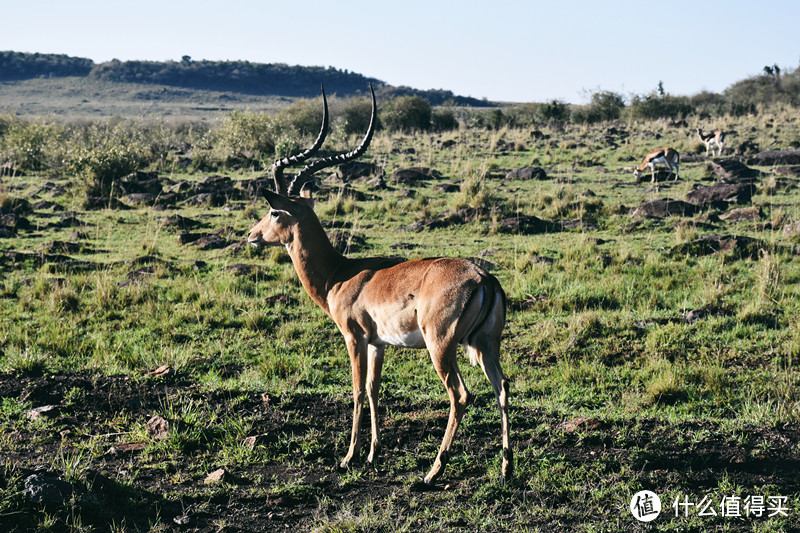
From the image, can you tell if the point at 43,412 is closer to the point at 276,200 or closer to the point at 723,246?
the point at 276,200

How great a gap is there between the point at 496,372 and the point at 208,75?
347 feet

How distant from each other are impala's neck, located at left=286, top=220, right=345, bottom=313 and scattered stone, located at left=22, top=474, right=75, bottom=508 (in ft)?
7.56

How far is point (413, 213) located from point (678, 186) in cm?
731

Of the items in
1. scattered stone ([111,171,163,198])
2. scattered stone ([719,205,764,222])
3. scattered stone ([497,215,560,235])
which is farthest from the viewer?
scattered stone ([111,171,163,198])

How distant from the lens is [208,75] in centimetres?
10194

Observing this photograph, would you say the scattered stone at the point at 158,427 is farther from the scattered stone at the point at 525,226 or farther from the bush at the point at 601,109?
the bush at the point at 601,109

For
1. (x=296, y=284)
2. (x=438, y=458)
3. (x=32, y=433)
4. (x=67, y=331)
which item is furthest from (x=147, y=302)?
(x=438, y=458)

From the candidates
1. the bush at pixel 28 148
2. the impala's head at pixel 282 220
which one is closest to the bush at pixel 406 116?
the bush at pixel 28 148

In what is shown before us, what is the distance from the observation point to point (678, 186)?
17.6 meters

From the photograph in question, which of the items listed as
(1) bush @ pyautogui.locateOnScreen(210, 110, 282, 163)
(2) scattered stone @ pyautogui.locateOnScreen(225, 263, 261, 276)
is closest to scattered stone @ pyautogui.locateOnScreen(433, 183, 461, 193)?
(2) scattered stone @ pyautogui.locateOnScreen(225, 263, 261, 276)

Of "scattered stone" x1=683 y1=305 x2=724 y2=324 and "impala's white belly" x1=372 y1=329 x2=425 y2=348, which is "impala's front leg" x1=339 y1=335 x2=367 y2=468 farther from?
"scattered stone" x1=683 y1=305 x2=724 y2=324

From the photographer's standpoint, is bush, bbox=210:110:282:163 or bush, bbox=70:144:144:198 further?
bush, bbox=210:110:282:163

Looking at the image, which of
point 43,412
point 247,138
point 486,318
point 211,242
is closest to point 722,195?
point 211,242

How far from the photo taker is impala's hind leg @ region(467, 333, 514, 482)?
4688 millimetres
